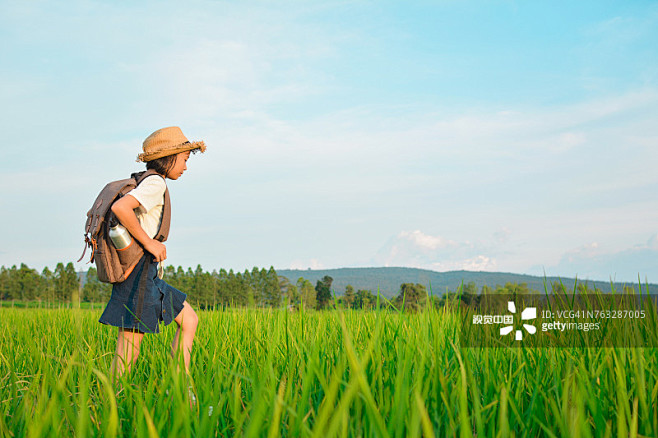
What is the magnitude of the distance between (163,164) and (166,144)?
146mm

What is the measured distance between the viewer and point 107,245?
121 inches

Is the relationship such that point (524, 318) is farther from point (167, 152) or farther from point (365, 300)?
point (167, 152)

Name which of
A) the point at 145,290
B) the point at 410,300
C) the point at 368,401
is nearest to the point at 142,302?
the point at 145,290

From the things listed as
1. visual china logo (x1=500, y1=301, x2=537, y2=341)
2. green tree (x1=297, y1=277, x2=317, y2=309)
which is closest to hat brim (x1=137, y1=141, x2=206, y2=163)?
green tree (x1=297, y1=277, x2=317, y2=309)

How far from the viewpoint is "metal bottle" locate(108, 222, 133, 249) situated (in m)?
3.03

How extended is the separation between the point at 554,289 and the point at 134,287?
3.00 m

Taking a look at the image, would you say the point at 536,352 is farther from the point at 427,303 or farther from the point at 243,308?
the point at 243,308

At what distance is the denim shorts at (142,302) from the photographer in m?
3.09

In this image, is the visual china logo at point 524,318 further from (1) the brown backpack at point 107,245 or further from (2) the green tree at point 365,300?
(1) the brown backpack at point 107,245

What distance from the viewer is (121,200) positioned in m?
2.96

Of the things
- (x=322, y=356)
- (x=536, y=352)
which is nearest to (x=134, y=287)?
(x=322, y=356)

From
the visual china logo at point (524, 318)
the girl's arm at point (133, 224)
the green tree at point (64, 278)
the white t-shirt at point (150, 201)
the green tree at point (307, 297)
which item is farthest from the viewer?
the green tree at point (64, 278)

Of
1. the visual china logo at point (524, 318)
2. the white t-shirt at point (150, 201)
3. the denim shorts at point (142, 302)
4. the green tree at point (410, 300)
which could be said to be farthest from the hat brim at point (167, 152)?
the visual china logo at point (524, 318)

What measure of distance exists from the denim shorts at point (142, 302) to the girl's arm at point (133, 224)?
0.42 ft
